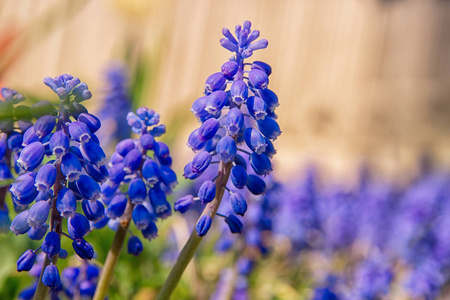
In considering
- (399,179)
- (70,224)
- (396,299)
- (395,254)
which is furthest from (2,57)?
(399,179)

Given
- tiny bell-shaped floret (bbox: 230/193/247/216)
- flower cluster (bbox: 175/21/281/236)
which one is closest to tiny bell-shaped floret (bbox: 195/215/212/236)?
flower cluster (bbox: 175/21/281/236)

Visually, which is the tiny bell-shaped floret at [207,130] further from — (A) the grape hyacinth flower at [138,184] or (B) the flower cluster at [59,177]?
(B) the flower cluster at [59,177]

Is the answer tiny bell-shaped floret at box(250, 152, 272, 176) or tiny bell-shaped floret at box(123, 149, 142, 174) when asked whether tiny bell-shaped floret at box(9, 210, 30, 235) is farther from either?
tiny bell-shaped floret at box(250, 152, 272, 176)

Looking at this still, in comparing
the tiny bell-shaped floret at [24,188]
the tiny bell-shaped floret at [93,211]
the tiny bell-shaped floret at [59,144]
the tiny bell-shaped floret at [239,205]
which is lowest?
the tiny bell-shaped floret at [93,211]

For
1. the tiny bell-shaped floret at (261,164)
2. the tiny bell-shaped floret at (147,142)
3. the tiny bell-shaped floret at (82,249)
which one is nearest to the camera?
the tiny bell-shaped floret at (82,249)

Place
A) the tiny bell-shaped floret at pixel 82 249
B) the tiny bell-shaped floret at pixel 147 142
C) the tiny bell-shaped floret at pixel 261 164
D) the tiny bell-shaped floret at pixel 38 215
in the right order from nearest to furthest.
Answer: the tiny bell-shaped floret at pixel 38 215 → the tiny bell-shaped floret at pixel 82 249 → the tiny bell-shaped floret at pixel 261 164 → the tiny bell-shaped floret at pixel 147 142

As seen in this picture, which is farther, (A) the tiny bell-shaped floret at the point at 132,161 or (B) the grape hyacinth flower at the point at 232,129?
(A) the tiny bell-shaped floret at the point at 132,161

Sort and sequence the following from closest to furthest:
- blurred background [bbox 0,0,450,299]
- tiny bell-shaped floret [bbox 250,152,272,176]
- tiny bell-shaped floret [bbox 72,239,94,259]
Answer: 1. tiny bell-shaped floret [bbox 72,239,94,259]
2. tiny bell-shaped floret [bbox 250,152,272,176]
3. blurred background [bbox 0,0,450,299]

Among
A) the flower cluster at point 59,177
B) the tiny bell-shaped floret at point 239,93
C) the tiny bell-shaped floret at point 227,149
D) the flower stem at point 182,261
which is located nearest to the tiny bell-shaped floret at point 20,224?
the flower cluster at point 59,177
